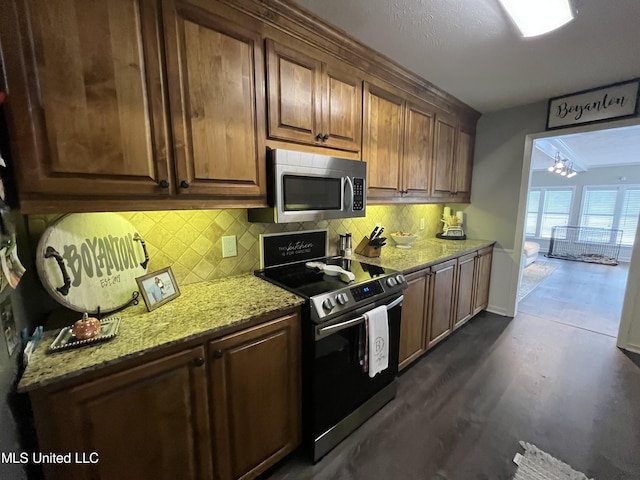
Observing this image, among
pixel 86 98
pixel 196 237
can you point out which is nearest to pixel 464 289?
pixel 196 237

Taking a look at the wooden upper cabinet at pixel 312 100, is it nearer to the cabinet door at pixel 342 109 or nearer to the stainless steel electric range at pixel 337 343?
the cabinet door at pixel 342 109

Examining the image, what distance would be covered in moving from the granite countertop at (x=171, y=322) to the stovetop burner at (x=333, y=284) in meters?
0.10

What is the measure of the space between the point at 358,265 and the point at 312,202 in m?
0.63

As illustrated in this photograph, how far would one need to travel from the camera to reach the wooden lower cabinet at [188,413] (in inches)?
32.8

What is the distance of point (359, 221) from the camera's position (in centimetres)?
247

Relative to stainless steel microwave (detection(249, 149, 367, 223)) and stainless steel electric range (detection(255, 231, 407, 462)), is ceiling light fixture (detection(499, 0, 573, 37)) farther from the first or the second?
stainless steel electric range (detection(255, 231, 407, 462))

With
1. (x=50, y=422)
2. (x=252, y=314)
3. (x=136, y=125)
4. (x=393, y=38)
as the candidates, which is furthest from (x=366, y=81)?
(x=50, y=422)

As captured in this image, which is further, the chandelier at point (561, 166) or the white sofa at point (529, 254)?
the white sofa at point (529, 254)

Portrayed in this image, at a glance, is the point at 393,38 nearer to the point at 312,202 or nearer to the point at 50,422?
the point at 312,202

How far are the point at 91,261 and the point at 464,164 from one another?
3.45 meters

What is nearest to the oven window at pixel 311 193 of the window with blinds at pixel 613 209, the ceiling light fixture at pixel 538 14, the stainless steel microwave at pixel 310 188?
the stainless steel microwave at pixel 310 188

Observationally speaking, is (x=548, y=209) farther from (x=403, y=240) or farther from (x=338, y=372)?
(x=338, y=372)

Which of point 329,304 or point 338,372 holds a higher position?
point 329,304

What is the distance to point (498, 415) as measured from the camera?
179 cm
